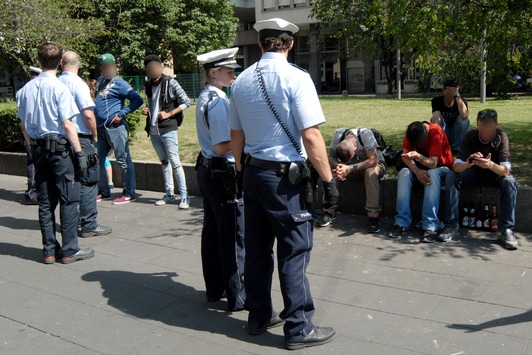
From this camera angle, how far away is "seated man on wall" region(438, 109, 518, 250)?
18.1 ft

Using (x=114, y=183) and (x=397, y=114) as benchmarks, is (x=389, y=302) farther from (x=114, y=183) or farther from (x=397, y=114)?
(x=397, y=114)

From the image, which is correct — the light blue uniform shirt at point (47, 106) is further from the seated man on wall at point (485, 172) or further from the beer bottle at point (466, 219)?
the beer bottle at point (466, 219)

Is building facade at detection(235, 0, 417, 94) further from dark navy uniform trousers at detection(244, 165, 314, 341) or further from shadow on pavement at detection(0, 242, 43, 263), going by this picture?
dark navy uniform trousers at detection(244, 165, 314, 341)

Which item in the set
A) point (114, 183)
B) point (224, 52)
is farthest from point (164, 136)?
point (224, 52)

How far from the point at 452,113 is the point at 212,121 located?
483cm

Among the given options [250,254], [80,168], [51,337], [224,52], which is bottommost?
[51,337]

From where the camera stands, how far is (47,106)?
17.6 feet

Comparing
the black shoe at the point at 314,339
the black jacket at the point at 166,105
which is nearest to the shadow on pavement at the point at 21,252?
the black jacket at the point at 166,105

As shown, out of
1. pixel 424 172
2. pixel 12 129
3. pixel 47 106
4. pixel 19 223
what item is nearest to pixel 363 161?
pixel 424 172

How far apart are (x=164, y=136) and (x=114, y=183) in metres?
2.11

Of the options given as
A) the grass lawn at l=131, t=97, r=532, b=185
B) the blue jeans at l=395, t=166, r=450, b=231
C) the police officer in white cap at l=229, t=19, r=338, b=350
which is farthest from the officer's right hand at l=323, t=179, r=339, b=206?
the grass lawn at l=131, t=97, r=532, b=185

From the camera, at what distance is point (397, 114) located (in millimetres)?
14211

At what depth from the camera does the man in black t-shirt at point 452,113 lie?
7.64 meters

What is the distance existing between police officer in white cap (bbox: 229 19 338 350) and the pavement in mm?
366
